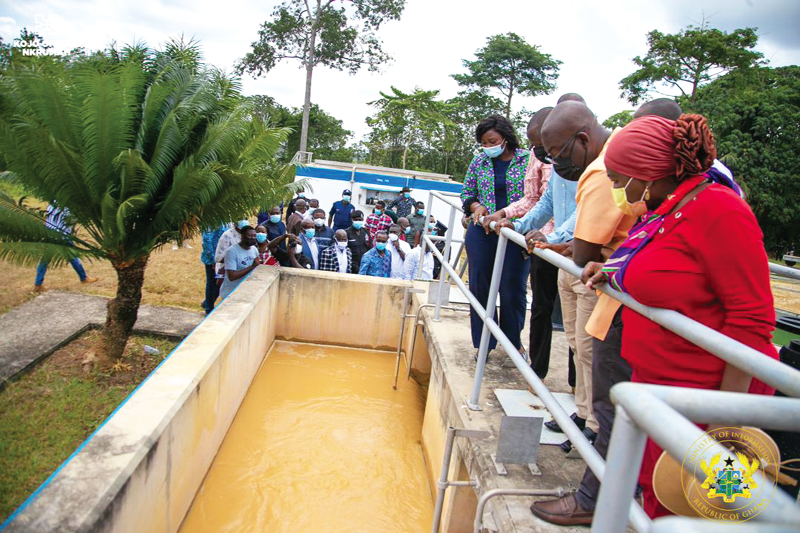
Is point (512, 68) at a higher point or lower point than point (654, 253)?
higher

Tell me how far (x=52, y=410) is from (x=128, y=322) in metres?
1.05

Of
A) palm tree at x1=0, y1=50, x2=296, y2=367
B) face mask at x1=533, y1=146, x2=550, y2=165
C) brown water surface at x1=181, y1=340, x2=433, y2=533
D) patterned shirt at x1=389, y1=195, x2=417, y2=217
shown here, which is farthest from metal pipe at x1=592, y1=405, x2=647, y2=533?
patterned shirt at x1=389, y1=195, x2=417, y2=217

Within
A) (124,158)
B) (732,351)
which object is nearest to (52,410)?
(124,158)

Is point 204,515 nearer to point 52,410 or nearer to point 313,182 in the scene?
point 52,410

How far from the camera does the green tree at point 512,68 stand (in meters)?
30.7

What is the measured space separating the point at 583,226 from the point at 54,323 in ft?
20.5

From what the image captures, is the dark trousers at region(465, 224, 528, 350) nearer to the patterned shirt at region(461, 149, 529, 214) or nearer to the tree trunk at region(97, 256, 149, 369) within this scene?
the patterned shirt at region(461, 149, 529, 214)

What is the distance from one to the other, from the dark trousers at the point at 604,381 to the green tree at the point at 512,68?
3163 cm

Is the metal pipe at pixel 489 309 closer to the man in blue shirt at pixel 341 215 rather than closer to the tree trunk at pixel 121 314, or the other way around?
the tree trunk at pixel 121 314

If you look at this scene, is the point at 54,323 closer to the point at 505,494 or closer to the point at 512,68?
the point at 505,494

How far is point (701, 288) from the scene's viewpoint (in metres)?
1.46

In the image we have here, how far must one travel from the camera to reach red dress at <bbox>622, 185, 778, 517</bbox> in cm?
137

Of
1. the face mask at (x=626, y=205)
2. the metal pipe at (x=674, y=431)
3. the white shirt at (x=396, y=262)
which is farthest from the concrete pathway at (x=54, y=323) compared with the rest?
the metal pipe at (x=674, y=431)

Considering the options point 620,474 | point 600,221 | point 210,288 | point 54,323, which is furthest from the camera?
point 210,288
